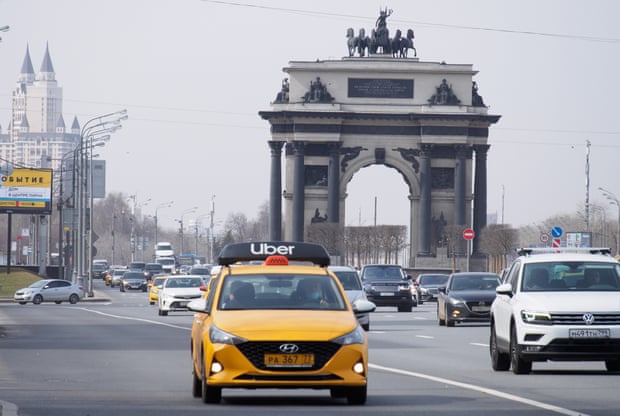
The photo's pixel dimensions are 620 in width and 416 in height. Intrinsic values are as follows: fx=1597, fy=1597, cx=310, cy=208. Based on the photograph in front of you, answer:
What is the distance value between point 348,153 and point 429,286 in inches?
1526

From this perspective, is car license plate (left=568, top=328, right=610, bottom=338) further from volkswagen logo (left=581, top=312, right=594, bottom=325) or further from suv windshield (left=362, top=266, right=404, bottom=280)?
suv windshield (left=362, top=266, right=404, bottom=280)

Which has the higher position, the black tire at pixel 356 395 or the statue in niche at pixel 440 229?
the statue in niche at pixel 440 229

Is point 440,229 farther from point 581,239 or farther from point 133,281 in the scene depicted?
point 581,239

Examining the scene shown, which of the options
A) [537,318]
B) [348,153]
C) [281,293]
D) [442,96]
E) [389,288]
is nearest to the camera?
[281,293]

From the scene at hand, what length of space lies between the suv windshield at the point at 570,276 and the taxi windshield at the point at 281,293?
554 cm

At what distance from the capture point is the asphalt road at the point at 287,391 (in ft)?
52.2

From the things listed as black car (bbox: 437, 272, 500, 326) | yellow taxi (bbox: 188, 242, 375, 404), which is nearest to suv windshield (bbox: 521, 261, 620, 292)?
yellow taxi (bbox: 188, 242, 375, 404)

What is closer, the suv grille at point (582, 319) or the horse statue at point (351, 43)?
the suv grille at point (582, 319)

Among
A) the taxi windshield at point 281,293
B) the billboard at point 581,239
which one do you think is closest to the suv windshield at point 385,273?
the billboard at point 581,239

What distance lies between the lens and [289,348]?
15.3 meters

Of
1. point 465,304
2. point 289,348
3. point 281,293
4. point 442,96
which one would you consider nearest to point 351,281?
point 465,304

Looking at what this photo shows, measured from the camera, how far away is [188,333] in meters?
36.1

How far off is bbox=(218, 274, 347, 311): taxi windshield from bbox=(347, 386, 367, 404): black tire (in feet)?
3.05

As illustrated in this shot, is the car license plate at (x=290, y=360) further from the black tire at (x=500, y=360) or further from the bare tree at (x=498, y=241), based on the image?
the bare tree at (x=498, y=241)
